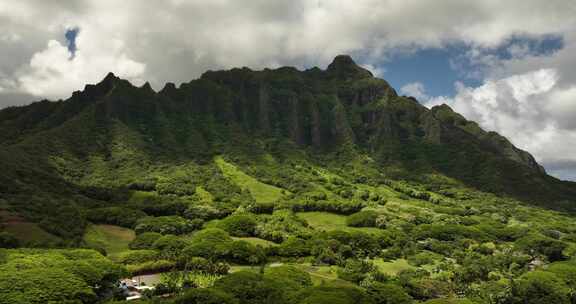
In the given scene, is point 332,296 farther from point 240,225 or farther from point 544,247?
point 544,247

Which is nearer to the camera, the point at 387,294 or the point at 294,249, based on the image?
the point at 387,294

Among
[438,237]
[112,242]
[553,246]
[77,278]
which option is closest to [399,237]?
[438,237]

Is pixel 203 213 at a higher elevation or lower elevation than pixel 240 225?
higher

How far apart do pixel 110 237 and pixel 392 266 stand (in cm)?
8790

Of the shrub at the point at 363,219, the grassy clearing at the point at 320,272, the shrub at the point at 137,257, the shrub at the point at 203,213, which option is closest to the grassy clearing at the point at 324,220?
A: the shrub at the point at 363,219


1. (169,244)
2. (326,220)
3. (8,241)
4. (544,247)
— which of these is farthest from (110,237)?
(544,247)

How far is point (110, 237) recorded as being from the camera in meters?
141

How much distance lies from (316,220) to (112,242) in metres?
80.3

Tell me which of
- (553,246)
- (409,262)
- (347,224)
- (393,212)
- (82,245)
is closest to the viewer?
(82,245)

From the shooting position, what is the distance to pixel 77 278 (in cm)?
8050

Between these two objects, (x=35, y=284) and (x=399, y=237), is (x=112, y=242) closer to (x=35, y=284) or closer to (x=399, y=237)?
(x=35, y=284)

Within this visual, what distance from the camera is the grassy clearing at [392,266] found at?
124675 mm

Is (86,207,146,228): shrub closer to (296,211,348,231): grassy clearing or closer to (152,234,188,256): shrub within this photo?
(152,234,188,256): shrub

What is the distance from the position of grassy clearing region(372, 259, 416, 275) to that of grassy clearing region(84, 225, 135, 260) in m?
74.2
